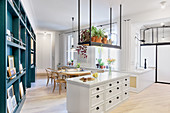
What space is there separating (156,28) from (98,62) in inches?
149

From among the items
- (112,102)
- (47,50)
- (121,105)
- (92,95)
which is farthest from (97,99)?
(47,50)

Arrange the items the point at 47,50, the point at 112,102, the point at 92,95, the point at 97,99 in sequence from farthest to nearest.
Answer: the point at 47,50, the point at 112,102, the point at 97,99, the point at 92,95

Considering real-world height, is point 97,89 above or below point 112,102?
above

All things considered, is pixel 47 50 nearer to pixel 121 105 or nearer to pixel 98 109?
pixel 121 105

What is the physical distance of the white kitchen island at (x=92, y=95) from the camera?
93.7 inches

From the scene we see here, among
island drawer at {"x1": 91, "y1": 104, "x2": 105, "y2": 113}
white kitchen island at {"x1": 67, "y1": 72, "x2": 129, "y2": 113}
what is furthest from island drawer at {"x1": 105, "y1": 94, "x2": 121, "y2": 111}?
island drawer at {"x1": 91, "y1": 104, "x2": 105, "y2": 113}

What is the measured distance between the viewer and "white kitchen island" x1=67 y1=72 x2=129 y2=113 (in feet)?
7.80

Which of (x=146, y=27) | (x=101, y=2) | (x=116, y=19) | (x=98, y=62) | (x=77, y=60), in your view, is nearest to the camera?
(x=101, y=2)

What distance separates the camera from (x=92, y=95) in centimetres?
240

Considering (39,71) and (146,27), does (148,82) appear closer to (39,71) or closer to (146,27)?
(146,27)

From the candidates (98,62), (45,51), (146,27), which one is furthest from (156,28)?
(45,51)

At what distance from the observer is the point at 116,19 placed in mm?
5398

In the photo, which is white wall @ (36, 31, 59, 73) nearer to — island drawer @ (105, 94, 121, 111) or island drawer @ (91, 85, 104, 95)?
island drawer @ (105, 94, 121, 111)

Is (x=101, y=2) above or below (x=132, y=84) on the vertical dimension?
above
